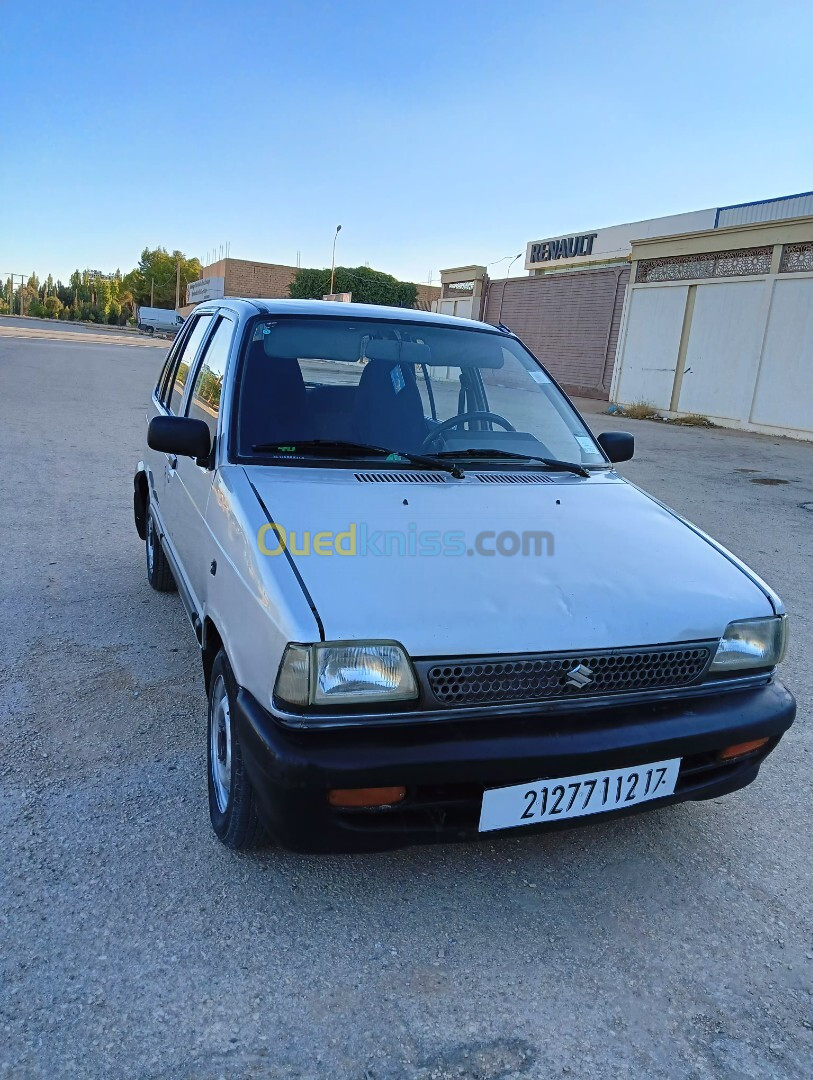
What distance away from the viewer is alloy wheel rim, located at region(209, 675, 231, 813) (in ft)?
8.05

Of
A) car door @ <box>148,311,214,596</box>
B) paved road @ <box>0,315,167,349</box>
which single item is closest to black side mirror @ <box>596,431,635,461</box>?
car door @ <box>148,311,214,596</box>

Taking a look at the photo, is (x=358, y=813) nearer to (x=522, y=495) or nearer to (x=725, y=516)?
(x=522, y=495)

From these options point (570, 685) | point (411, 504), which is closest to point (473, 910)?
point (570, 685)

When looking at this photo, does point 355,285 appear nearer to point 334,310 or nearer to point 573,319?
point 573,319

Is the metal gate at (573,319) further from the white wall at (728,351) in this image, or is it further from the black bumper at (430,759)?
the black bumper at (430,759)

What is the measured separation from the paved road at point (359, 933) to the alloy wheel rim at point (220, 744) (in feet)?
0.51

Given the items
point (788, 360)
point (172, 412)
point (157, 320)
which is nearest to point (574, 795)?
point (172, 412)

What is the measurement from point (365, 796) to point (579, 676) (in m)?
0.64

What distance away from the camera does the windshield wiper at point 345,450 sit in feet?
9.26

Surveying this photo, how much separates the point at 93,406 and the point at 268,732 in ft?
42.1

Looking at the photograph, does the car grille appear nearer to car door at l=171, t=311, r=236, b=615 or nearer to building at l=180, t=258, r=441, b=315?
car door at l=171, t=311, r=236, b=615

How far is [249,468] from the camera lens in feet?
8.84

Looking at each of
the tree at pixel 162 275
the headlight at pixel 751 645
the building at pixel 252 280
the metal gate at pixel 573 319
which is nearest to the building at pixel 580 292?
the metal gate at pixel 573 319

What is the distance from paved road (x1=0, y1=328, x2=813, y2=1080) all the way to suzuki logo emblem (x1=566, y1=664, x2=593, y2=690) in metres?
0.71
